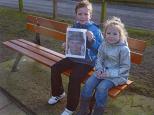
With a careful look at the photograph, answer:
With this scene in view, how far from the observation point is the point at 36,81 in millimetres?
4836

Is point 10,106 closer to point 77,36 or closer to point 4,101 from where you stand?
point 4,101

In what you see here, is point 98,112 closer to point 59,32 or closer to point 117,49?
point 117,49

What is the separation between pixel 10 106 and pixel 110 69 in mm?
1558

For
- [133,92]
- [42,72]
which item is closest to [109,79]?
[133,92]

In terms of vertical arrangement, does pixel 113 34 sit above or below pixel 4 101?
above

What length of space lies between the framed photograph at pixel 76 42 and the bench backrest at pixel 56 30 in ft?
2.01

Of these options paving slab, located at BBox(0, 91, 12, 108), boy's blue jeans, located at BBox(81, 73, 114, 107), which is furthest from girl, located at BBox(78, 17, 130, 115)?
paving slab, located at BBox(0, 91, 12, 108)

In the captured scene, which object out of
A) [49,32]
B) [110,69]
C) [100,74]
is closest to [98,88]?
[100,74]

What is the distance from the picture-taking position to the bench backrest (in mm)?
3791

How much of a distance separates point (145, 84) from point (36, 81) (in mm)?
1696

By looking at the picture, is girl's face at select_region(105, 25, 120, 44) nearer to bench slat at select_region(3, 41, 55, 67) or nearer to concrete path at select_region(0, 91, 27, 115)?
bench slat at select_region(3, 41, 55, 67)

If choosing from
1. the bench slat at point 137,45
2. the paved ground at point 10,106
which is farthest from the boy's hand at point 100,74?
the paved ground at point 10,106

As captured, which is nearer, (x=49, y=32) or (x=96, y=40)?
(x=96, y=40)

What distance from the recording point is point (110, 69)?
3.57m
